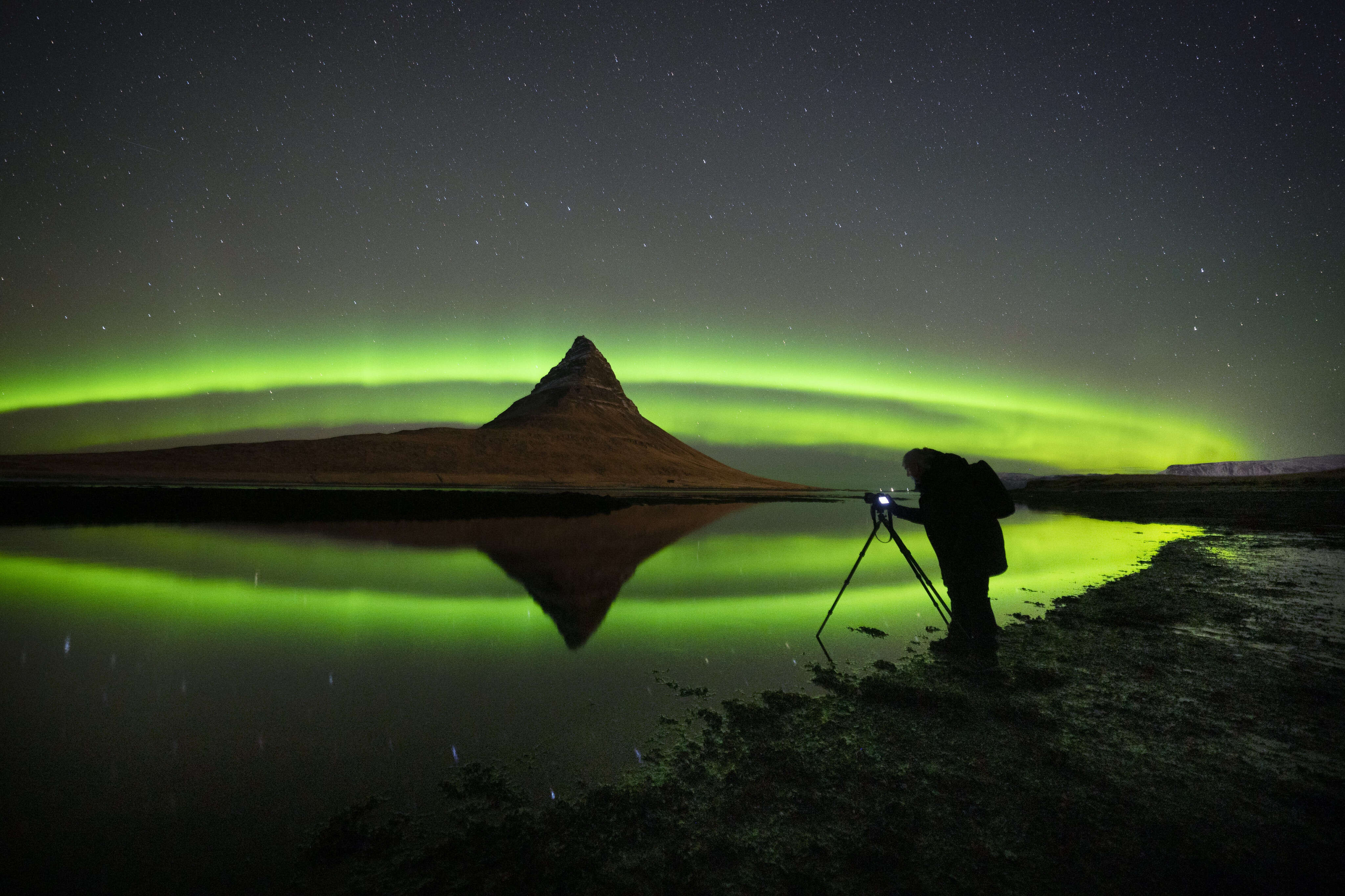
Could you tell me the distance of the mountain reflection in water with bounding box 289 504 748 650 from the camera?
9.58 metres

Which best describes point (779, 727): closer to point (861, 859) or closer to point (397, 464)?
A: point (861, 859)

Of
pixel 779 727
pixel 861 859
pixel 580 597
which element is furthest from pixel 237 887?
pixel 580 597

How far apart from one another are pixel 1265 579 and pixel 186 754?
18249mm

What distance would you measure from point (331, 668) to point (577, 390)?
513ft

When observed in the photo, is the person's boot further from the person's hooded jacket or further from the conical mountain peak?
the conical mountain peak

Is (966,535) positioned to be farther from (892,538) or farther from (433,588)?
(433,588)

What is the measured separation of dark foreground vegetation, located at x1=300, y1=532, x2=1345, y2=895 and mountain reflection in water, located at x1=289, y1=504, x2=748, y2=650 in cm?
353

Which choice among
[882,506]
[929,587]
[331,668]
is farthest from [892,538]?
[331,668]

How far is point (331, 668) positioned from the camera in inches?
240

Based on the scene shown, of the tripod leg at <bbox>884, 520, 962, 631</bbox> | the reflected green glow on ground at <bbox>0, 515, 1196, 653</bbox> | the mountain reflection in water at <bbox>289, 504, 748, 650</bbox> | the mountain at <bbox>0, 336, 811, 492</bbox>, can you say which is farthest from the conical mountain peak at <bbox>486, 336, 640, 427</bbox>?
the tripod leg at <bbox>884, 520, 962, 631</bbox>

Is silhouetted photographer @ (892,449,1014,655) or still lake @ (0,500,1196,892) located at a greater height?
silhouetted photographer @ (892,449,1014,655)

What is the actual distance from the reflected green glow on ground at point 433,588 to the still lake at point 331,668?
2.9 inches

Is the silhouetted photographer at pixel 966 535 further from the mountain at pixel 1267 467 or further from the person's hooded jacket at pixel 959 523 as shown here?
the mountain at pixel 1267 467

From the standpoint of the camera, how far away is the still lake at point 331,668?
133 inches
